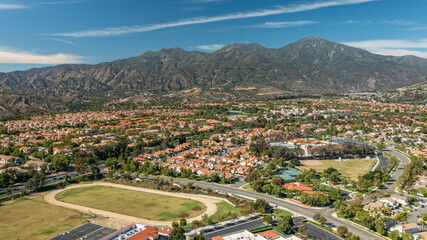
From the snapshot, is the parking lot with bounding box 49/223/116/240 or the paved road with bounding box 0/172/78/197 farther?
the paved road with bounding box 0/172/78/197

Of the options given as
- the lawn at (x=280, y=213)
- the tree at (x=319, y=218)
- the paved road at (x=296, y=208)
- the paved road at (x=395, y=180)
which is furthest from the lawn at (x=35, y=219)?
the paved road at (x=395, y=180)

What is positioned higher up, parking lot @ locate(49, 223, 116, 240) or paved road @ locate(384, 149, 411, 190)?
parking lot @ locate(49, 223, 116, 240)

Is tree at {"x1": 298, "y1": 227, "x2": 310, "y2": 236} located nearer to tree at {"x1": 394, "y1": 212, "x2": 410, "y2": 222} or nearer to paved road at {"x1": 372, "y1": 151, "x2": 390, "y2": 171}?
tree at {"x1": 394, "y1": 212, "x2": 410, "y2": 222}

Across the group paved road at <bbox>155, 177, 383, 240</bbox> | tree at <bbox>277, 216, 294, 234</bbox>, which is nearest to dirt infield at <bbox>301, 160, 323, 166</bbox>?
paved road at <bbox>155, 177, 383, 240</bbox>

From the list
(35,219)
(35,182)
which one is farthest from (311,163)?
(35,182)

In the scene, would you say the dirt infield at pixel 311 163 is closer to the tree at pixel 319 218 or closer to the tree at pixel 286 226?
the tree at pixel 319 218

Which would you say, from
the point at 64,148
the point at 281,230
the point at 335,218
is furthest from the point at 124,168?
the point at 335,218
